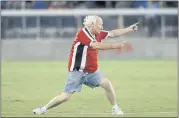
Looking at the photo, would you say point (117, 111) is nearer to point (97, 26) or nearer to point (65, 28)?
point (97, 26)

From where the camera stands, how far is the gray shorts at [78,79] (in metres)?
11.8

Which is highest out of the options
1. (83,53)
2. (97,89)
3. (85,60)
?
(83,53)

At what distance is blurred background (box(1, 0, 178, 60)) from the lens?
28000 mm

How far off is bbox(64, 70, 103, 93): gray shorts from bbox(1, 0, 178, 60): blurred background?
15773 mm

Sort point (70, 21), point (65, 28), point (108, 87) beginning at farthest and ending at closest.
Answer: point (70, 21) → point (65, 28) → point (108, 87)

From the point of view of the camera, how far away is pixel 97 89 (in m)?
17.4

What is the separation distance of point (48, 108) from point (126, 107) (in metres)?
1.94

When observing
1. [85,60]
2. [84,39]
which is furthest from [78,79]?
[84,39]

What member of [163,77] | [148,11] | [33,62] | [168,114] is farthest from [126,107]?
[148,11]

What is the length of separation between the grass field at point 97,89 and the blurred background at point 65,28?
134cm

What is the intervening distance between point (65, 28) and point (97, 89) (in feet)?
35.6

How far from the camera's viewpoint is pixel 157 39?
28.3 meters

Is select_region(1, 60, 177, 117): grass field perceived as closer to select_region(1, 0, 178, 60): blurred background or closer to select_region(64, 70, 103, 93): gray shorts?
select_region(64, 70, 103, 93): gray shorts

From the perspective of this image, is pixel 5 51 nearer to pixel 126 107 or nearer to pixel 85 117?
pixel 126 107
